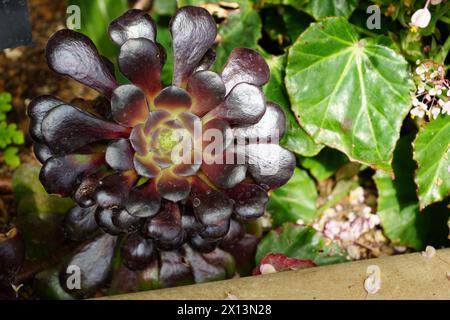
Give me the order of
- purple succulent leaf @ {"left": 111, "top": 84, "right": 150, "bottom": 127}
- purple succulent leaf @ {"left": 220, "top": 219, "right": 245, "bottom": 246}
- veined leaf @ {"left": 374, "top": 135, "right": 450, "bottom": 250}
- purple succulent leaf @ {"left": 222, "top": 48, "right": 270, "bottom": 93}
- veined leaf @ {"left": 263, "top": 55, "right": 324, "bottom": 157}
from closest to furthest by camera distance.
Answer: purple succulent leaf @ {"left": 111, "top": 84, "right": 150, "bottom": 127}
purple succulent leaf @ {"left": 222, "top": 48, "right": 270, "bottom": 93}
purple succulent leaf @ {"left": 220, "top": 219, "right": 245, "bottom": 246}
veined leaf @ {"left": 263, "top": 55, "right": 324, "bottom": 157}
veined leaf @ {"left": 374, "top": 135, "right": 450, "bottom": 250}

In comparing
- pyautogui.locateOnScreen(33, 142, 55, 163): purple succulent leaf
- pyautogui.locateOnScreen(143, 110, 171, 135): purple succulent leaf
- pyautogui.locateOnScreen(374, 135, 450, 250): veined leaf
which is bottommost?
pyautogui.locateOnScreen(374, 135, 450, 250): veined leaf

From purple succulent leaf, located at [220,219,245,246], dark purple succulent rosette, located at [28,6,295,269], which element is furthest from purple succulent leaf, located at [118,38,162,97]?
purple succulent leaf, located at [220,219,245,246]

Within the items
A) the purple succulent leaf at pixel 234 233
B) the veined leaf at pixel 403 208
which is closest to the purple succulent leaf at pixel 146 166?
the purple succulent leaf at pixel 234 233

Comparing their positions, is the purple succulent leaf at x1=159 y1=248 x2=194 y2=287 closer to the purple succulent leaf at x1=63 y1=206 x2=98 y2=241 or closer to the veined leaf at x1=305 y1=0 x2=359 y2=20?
the purple succulent leaf at x1=63 y1=206 x2=98 y2=241

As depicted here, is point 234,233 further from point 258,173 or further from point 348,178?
point 348,178

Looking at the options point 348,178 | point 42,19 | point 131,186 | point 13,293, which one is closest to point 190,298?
point 131,186

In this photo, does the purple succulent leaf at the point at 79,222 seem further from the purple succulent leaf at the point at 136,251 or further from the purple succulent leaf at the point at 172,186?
the purple succulent leaf at the point at 172,186

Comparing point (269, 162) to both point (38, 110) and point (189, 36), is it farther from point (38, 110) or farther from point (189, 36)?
point (38, 110)
